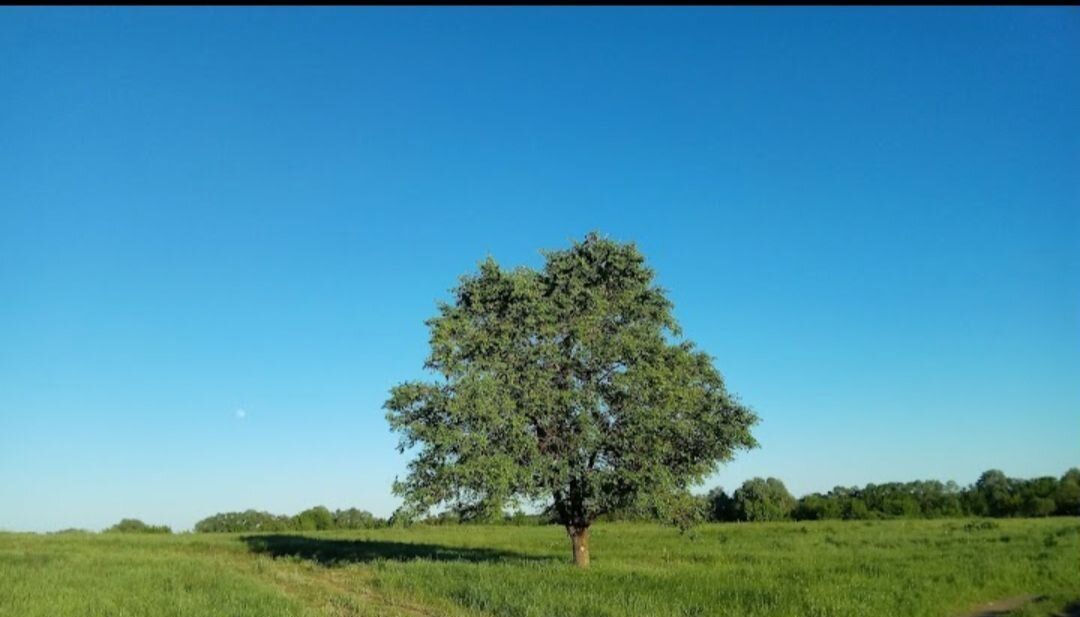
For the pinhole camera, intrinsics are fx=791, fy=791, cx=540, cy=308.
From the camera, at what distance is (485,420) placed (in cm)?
2558

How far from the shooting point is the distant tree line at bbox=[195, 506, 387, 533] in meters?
103

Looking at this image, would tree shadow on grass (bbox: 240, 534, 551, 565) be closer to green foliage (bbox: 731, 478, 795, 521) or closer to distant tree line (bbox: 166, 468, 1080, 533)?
distant tree line (bbox: 166, 468, 1080, 533)

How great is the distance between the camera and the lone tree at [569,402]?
25.5 metres

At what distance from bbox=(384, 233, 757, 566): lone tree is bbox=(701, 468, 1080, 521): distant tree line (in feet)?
205

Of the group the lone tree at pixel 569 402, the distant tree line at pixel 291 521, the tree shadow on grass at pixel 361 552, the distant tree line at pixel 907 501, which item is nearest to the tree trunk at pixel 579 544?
the lone tree at pixel 569 402

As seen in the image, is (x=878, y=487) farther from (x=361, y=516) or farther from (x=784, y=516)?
(x=361, y=516)

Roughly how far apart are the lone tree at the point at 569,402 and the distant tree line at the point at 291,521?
78.0m

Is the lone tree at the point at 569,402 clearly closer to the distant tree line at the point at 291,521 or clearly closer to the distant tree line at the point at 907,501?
the distant tree line at the point at 907,501

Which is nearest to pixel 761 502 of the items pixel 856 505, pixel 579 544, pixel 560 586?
pixel 856 505

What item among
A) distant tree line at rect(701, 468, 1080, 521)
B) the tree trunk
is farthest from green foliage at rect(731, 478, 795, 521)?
the tree trunk

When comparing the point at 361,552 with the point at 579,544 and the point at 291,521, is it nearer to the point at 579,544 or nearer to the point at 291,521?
the point at 579,544

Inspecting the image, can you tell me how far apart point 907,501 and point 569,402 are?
277ft

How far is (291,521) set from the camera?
10538cm

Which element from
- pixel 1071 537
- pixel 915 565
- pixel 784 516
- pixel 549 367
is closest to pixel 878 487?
pixel 784 516
